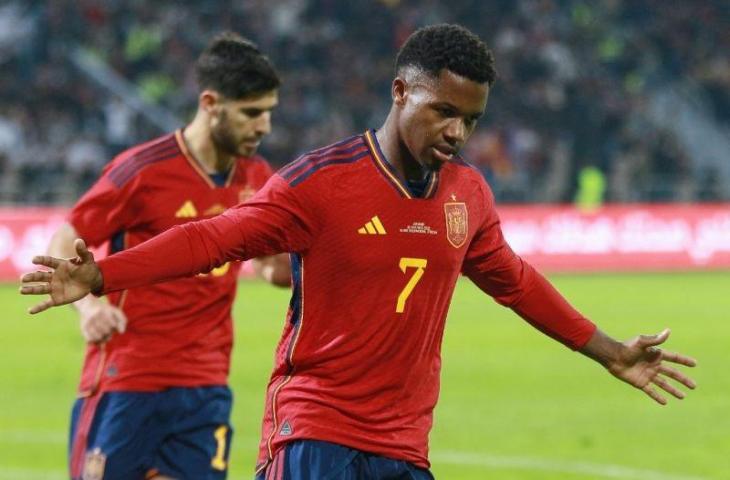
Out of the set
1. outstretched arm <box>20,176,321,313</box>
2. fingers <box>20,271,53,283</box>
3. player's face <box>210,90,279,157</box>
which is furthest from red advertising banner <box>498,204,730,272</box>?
fingers <box>20,271,53,283</box>

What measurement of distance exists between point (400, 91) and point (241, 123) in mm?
2010

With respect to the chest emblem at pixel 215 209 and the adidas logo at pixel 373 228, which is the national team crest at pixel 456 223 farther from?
the chest emblem at pixel 215 209

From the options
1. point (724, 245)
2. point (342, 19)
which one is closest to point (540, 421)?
point (724, 245)

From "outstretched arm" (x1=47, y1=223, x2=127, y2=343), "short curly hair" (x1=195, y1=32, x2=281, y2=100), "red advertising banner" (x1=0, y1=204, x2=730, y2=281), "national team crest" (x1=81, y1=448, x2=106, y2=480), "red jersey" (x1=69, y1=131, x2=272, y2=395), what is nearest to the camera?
"outstretched arm" (x1=47, y1=223, x2=127, y2=343)

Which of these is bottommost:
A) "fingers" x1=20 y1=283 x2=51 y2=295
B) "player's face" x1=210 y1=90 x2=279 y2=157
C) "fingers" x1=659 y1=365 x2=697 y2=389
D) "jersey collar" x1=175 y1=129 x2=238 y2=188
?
"fingers" x1=20 y1=283 x2=51 y2=295

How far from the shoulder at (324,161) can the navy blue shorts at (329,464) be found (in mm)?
794

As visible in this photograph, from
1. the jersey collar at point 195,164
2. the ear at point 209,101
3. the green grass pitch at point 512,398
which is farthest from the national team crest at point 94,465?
the green grass pitch at point 512,398

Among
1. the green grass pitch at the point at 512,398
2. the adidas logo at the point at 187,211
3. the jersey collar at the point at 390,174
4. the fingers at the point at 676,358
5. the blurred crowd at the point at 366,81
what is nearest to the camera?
the jersey collar at the point at 390,174

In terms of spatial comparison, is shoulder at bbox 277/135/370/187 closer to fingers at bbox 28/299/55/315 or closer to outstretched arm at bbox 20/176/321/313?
outstretched arm at bbox 20/176/321/313

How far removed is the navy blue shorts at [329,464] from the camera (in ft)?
13.8

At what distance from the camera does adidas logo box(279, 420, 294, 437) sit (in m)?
4.27

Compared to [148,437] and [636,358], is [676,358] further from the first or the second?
[148,437]

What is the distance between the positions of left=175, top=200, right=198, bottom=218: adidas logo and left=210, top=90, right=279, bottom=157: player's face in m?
0.30

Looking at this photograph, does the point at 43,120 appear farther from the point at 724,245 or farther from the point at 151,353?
the point at 151,353
